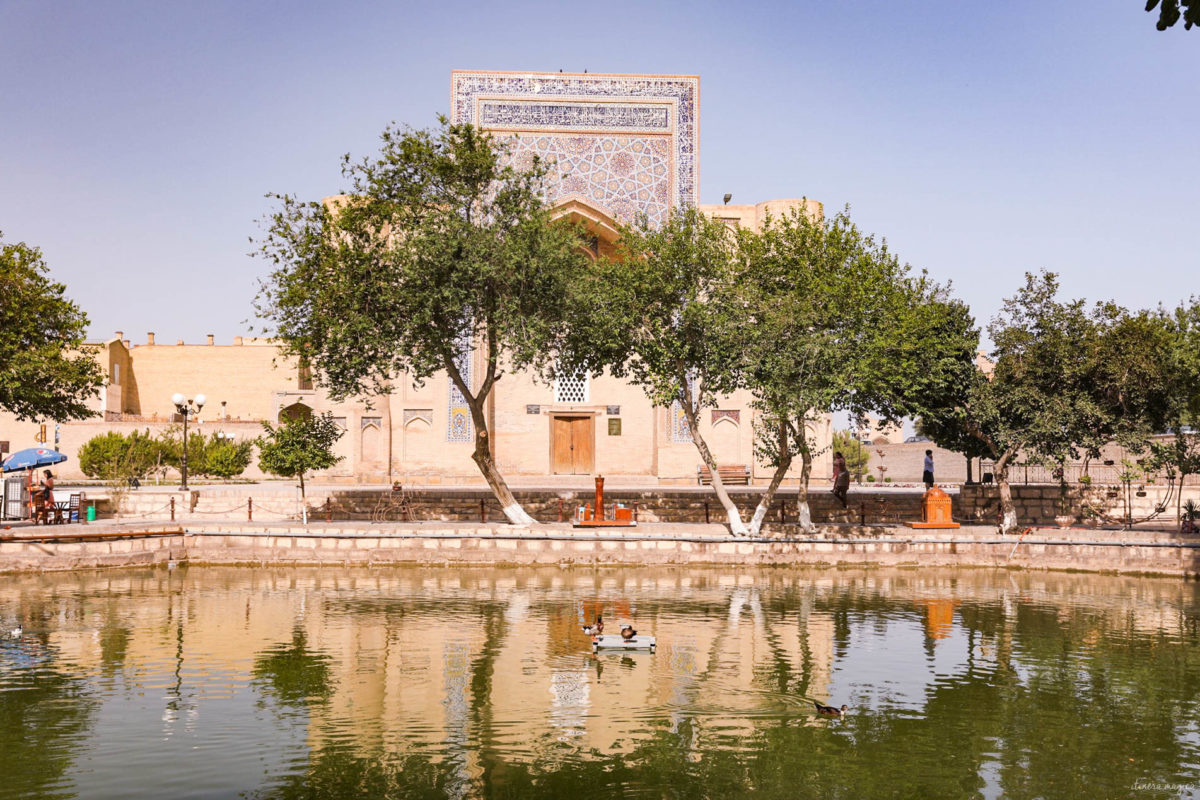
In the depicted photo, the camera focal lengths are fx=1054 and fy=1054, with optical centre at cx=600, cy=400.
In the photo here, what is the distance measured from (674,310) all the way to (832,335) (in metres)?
3.05

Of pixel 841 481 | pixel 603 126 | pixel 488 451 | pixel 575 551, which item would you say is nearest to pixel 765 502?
pixel 841 481

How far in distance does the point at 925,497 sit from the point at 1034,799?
47.5 feet

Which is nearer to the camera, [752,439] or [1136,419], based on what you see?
[1136,419]

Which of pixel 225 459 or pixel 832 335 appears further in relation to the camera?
pixel 225 459

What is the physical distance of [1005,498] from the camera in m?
20.9

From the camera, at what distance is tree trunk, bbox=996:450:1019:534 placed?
67.8ft

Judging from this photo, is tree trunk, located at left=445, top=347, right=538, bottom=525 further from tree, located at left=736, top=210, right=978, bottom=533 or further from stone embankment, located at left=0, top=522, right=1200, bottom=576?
tree, located at left=736, top=210, right=978, bottom=533

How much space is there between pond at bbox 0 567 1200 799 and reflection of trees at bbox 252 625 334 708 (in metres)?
0.05

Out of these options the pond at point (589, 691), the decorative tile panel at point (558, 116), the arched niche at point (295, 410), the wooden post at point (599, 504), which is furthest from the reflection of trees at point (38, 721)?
the arched niche at point (295, 410)

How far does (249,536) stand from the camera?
19.4m

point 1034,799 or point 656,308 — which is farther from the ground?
point 656,308

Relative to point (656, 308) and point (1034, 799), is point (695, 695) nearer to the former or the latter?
point (1034, 799)

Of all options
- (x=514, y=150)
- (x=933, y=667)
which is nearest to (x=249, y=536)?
(x=933, y=667)

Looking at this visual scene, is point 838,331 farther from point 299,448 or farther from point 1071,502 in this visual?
point 299,448
